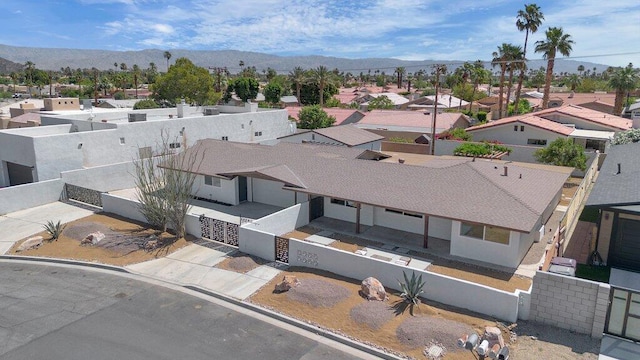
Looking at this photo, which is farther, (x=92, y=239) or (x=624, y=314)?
(x=92, y=239)

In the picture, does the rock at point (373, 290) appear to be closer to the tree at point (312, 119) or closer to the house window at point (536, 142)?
the house window at point (536, 142)

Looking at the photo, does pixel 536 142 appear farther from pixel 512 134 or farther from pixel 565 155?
pixel 565 155

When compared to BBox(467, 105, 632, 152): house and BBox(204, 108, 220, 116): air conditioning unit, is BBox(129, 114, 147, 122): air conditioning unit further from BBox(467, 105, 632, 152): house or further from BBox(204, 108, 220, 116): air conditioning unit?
BBox(467, 105, 632, 152): house

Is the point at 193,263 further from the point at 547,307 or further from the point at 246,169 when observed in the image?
the point at 547,307

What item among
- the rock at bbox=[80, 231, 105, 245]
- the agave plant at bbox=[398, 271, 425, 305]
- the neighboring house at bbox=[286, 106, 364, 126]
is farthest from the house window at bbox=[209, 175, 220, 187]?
the neighboring house at bbox=[286, 106, 364, 126]

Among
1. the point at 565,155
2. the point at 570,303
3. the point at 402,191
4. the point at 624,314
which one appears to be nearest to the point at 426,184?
the point at 402,191
